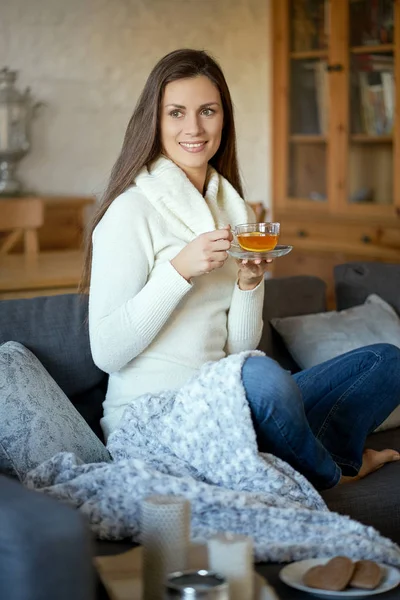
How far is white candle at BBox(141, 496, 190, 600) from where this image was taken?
4.82 ft

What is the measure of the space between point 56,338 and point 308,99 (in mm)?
2992

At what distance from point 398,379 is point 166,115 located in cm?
81

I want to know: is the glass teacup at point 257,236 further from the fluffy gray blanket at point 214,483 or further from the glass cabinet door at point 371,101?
the glass cabinet door at point 371,101

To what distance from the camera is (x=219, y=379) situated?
195 centimetres

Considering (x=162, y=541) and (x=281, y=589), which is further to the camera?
(x=281, y=589)

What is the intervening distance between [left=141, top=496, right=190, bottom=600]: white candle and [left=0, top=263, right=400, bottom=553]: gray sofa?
1.09ft

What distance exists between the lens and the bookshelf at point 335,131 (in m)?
4.65

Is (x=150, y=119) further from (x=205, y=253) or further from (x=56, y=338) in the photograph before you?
(x=56, y=338)

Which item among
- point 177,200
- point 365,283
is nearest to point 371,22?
point 365,283

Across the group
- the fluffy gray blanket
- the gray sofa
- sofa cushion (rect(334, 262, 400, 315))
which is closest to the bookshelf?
sofa cushion (rect(334, 262, 400, 315))

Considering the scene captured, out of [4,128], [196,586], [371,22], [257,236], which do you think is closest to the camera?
[196,586]

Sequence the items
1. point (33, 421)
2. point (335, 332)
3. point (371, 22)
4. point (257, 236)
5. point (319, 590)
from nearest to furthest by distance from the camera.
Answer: point (319, 590)
point (33, 421)
point (257, 236)
point (335, 332)
point (371, 22)

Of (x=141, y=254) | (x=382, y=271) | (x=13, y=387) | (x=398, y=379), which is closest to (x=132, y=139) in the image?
(x=141, y=254)

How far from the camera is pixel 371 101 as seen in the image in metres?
4.74
